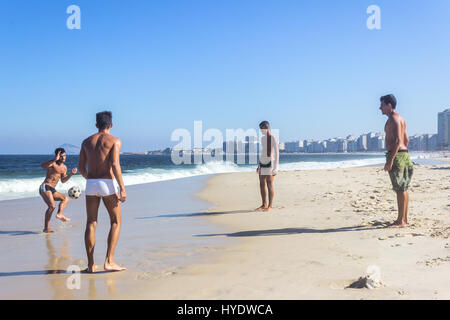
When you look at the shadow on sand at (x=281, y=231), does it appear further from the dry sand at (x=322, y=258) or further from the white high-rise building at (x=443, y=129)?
the white high-rise building at (x=443, y=129)

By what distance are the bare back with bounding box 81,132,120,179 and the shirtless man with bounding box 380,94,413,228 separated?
404cm

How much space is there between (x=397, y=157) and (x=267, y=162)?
2.93 metres

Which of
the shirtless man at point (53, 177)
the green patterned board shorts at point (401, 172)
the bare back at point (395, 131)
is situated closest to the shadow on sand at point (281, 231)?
the green patterned board shorts at point (401, 172)

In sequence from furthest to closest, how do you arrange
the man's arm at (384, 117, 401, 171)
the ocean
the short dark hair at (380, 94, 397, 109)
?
the ocean < the short dark hair at (380, 94, 397, 109) < the man's arm at (384, 117, 401, 171)

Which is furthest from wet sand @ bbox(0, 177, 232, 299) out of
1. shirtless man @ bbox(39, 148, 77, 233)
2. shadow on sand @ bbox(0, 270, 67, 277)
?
shirtless man @ bbox(39, 148, 77, 233)

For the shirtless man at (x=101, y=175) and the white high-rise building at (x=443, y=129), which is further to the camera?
the white high-rise building at (x=443, y=129)

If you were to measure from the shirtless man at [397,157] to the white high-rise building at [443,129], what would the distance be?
541 ft

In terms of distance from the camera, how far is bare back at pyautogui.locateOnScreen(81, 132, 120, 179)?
152 inches

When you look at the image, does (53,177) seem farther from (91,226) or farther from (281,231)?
(281,231)

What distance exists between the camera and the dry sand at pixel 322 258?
3.17 meters

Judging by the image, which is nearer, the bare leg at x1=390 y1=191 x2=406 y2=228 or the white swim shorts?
the white swim shorts

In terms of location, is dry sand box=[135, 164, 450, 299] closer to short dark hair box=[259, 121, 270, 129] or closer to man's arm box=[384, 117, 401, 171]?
man's arm box=[384, 117, 401, 171]

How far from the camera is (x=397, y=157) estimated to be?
18.6 feet
